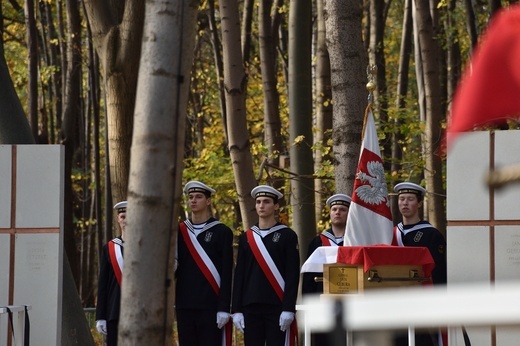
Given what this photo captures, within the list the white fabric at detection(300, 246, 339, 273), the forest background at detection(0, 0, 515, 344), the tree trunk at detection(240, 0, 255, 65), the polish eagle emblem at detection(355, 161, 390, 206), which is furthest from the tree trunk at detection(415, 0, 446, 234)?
the white fabric at detection(300, 246, 339, 273)

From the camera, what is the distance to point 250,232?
10.1 metres

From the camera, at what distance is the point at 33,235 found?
1087 cm

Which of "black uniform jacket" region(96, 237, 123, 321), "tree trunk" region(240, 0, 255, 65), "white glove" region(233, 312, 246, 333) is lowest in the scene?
"white glove" region(233, 312, 246, 333)

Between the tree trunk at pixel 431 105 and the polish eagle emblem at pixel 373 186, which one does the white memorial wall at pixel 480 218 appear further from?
the tree trunk at pixel 431 105

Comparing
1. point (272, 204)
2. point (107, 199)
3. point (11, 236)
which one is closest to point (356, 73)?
point (272, 204)

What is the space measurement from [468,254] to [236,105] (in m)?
5.62

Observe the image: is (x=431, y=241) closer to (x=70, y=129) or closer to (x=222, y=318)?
(x=222, y=318)

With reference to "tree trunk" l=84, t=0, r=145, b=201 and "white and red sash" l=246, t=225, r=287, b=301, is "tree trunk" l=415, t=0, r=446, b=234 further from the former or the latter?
"white and red sash" l=246, t=225, r=287, b=301

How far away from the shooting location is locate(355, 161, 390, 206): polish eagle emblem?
9.62 meters

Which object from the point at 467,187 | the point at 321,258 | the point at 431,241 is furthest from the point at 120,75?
the point at 321,258

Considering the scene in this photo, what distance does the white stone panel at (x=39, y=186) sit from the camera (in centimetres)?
1092

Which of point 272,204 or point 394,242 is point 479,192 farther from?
point 272,204

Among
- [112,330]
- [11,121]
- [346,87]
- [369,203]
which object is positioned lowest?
[112,330]

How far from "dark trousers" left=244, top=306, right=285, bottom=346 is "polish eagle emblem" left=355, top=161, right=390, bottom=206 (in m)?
1.30
